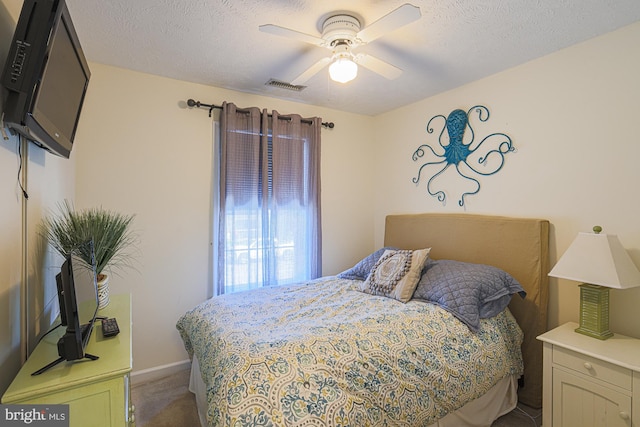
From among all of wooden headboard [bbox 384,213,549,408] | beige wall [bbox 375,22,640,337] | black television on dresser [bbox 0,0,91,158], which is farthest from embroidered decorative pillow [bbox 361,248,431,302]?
black television on dresser [bbox 0,0,91,158]

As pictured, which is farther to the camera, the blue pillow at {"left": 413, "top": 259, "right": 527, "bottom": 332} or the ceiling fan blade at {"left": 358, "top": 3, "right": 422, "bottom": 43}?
the blue pillow at {"left": 413, "top": 259, "right": 527, "bottom": 332}

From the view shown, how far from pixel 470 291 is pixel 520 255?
2.03 feet

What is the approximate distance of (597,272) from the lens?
175 cm

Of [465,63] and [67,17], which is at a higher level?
[465,63]

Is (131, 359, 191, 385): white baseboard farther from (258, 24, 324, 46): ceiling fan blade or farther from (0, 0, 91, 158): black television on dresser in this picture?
(258, 24, 324, 46): ceiling fan blade

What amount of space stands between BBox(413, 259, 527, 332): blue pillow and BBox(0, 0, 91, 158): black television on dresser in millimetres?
2270

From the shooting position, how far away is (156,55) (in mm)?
2246

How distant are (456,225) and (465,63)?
52.3 inches

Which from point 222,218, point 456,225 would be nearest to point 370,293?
point 456,225

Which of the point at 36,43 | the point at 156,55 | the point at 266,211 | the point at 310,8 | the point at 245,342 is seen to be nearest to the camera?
the point at 36,43

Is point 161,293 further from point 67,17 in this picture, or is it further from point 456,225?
point 456,225

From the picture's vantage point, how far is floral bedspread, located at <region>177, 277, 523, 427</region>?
1252mm

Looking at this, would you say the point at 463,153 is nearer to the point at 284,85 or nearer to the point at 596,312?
the point at 596,312

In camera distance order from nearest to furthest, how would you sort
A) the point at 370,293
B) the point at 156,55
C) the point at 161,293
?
the point at 156,55 < the point at 370,293 < the point at 161,293
